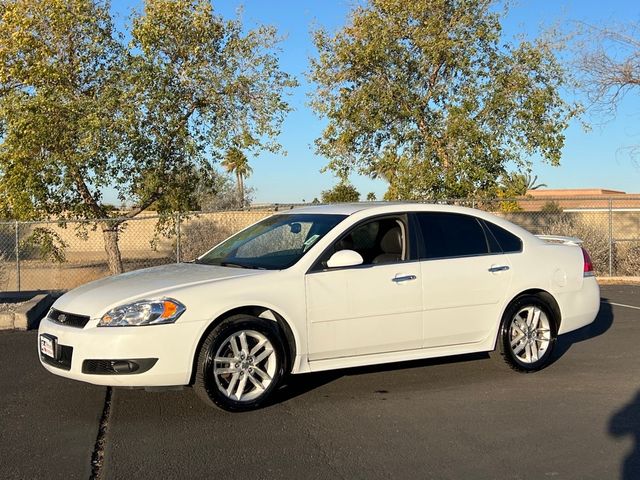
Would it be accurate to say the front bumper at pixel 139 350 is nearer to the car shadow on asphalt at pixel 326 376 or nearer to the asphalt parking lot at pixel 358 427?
the asphalt parking lot at pixel 358 427

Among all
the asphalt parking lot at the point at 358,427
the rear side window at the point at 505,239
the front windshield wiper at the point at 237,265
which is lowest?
the asphalt parking lot at the point at 358,427

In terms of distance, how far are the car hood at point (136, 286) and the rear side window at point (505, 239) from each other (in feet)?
8.11

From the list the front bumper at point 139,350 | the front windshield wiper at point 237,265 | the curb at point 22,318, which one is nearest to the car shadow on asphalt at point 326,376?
the front bumper at point 139,350

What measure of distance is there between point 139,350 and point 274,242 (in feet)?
6.45

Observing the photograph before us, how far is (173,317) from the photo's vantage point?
5.34 meters

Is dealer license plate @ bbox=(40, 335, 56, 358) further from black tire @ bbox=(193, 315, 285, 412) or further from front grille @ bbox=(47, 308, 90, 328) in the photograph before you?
black tire @ bbox=(193, 315, 285, 412)

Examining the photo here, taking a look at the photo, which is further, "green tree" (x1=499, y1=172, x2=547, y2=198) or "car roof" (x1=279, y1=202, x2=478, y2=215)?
"green tree" (x1=499, y1=172, x2=547, y2=198)

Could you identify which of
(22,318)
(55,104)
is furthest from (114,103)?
(22,318)

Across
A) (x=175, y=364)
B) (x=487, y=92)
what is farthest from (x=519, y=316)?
(x=487, y=92)

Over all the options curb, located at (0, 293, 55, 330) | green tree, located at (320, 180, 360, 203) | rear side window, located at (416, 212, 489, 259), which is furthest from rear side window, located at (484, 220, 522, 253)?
green tree, located at (320, 180, 360, 203)

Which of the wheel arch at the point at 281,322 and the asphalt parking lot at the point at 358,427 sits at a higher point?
the wheel arch at the point at 281,322

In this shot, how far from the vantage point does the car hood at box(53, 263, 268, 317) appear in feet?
17.9

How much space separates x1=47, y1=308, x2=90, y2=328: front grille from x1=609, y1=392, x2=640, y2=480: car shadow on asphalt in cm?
389

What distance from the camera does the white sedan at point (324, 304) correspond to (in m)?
5.35
